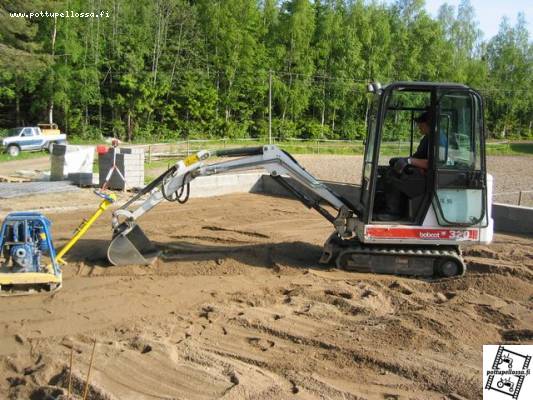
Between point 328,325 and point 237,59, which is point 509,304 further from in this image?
point 237,59

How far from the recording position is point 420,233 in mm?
7426

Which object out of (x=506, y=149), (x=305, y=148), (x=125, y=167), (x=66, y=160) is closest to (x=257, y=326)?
(x=125, y=167)

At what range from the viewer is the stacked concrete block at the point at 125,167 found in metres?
14.9

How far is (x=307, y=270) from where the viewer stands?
7.86m

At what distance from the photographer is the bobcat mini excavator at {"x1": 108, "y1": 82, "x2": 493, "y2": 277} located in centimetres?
720

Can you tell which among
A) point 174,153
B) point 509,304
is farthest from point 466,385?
point 174,153

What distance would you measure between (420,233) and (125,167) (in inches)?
379

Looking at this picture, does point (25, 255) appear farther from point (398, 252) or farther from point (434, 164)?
point (434, 164)

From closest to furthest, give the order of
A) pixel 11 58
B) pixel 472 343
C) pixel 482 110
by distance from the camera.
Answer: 1. pixel 472 343
2. pixel 482 110
3. pixel 11 58

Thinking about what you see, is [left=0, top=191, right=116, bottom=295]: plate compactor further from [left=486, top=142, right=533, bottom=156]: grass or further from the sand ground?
[left=486, top=142, right=533, bottom=156]: grass

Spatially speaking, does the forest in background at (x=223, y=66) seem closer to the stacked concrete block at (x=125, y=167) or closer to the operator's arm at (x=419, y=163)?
the stacked concrete block at (x=125, y=167)

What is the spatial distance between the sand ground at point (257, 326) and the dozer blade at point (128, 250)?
A: 0.17 metres

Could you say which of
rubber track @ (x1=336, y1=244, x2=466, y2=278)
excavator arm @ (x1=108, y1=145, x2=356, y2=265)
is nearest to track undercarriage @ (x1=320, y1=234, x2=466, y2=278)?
rubber track @ (x1=336, y1=244, x2=466, y2=278)

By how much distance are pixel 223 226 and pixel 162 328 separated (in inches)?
200
